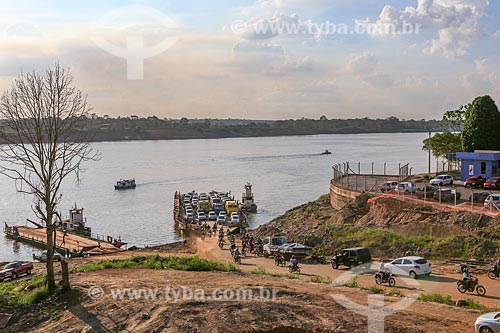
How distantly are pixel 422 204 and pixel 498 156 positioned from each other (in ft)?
40.8

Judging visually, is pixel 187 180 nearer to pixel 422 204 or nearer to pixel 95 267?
pixel 422 204

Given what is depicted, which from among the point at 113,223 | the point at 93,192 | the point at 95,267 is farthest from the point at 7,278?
the point at 93,192

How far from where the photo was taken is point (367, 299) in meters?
18.8

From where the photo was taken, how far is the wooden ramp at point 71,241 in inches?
1833

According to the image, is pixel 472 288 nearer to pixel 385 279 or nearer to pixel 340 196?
pixel 385 279

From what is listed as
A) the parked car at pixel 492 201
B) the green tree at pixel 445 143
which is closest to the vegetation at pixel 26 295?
the parked car at pixel 492 201

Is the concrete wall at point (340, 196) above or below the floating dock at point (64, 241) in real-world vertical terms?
above

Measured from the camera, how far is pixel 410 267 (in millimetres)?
24734

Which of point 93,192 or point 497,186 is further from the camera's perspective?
point 93,192

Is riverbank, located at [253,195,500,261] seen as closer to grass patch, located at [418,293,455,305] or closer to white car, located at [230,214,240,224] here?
grass patch, located at [418,293,455,305]

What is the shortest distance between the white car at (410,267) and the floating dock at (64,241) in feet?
81.7

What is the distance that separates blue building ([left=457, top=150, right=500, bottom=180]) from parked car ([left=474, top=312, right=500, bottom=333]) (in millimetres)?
33103

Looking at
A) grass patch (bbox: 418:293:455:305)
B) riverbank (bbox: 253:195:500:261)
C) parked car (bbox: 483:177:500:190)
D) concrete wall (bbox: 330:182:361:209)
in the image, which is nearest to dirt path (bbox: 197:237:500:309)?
grass patch (bbox: 418:293:455:305)

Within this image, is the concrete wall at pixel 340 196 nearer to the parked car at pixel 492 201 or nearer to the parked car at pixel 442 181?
the parked car at pixel 442 181
